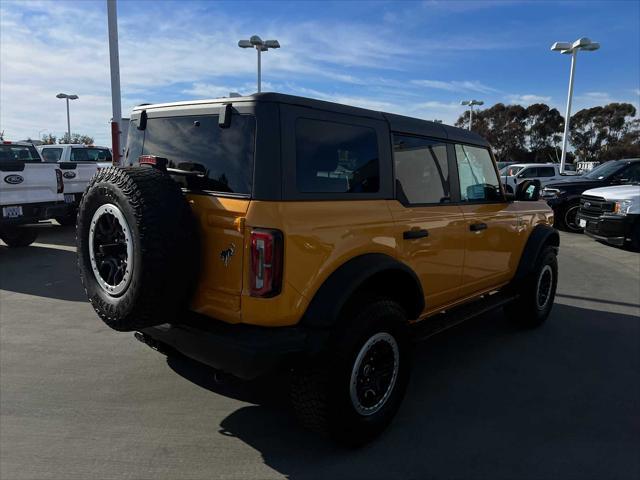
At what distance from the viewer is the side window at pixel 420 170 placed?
3.32 metres

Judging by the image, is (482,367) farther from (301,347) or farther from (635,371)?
(301,347)

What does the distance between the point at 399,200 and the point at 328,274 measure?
86 centimetres

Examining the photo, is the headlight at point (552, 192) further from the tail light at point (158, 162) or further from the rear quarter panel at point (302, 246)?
the tail light at point (158, 162)

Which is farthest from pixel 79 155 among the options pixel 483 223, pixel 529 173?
pixel 529 173

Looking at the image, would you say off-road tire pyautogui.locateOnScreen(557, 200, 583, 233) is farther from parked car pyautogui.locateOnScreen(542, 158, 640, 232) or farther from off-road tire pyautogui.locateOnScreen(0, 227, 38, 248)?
off-road tire pyautogui.locateOnScreen(0, 227, 38, 248)

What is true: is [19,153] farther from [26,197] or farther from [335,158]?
[335,158]

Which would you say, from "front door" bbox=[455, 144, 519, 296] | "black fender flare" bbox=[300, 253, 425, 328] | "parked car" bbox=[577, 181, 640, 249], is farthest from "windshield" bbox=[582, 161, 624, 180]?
"black fender flare" bbox=[300, 253, 425, 328]

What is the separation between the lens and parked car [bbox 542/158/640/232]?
40.8 ft

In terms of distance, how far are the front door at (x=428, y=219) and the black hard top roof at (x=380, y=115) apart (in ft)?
0.23

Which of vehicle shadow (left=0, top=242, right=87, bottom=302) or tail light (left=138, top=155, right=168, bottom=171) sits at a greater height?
tail light (left=138, top=155, right=168, bottom=171)

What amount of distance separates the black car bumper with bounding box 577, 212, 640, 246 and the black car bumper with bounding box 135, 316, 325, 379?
9.13 m

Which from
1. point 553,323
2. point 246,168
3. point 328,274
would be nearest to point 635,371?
point 553,323

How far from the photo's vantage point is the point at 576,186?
12.6 meters

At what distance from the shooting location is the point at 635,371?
13.3 ft
